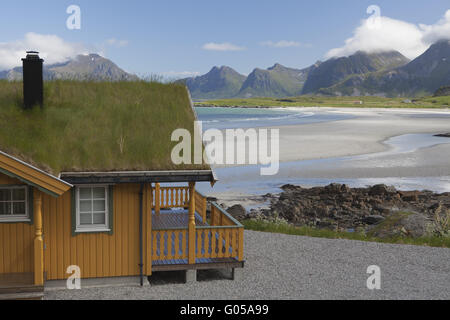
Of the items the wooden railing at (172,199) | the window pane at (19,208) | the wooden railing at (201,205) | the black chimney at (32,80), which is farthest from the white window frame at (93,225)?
the wooden railing at (172,199)

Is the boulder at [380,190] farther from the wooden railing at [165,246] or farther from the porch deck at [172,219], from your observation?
the wooden railing at [165,246]

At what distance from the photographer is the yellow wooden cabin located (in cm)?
1169

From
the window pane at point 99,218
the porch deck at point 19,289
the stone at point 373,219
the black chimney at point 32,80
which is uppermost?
the black chimney at point 32,80

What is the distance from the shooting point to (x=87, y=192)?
40.8ft

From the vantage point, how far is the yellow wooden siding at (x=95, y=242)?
40.2 ft

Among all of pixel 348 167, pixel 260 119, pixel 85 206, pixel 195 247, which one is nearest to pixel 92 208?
pixel 85 206

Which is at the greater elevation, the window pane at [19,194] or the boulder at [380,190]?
the window pane at [19,194]

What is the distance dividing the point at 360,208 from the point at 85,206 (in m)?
18.1

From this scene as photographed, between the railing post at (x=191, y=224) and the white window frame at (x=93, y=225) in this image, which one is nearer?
the white window frame at (x=93, y=225)

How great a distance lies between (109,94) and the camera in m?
14.3

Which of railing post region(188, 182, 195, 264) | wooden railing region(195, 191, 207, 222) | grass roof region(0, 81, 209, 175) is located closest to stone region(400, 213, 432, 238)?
wooden railing region(195, 191, 207, 222)

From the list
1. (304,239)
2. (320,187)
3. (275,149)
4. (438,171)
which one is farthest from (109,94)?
(275,149)

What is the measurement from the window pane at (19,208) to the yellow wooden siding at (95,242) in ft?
1.73
